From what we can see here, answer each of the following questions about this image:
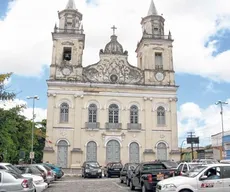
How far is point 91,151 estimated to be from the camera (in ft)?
123

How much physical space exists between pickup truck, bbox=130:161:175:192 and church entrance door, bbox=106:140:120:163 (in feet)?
68.5

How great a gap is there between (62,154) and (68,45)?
13349 mm

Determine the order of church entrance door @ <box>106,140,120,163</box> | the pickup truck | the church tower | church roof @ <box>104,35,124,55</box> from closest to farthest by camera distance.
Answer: the pickup truck < church entrance door @ <box>106,140,120,163</box> < the church tower < church roof @ <box>104,35,124,55</box>

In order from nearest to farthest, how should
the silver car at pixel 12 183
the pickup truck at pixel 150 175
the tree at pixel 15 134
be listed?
the silver car at pixel 12 183 < the pickup truck at pixel 150 175 < the tree at pixel 15 134

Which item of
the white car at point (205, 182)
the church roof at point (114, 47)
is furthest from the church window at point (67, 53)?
the white car at point (205, 182)

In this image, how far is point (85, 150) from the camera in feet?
122

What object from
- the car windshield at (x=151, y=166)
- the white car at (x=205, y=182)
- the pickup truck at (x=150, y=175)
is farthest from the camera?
the car windshield at (x=151, y=166)

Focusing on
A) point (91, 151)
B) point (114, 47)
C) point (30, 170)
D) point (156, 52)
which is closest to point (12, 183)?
point (30, 170)

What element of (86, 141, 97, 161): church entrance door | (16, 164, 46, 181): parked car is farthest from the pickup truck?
(86, 141, 97, 161): church entrance door

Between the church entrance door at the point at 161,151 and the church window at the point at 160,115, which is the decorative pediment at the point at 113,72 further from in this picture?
the church entrance door at the point at 161,151

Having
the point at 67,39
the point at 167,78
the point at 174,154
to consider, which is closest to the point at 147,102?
the point at 167,78

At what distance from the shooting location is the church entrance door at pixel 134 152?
3797 centimetres

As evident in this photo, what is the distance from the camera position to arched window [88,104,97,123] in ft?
126

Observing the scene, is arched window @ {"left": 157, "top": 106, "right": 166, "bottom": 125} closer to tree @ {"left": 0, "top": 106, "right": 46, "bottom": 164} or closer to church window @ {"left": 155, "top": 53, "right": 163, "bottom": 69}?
church window @ {"left": 155, "top": 53, "right": 163, "bottom": 69}
